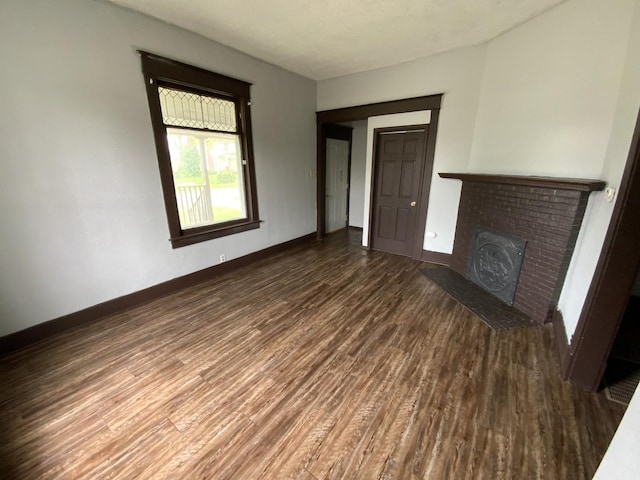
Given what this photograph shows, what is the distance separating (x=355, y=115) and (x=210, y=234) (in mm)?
3060

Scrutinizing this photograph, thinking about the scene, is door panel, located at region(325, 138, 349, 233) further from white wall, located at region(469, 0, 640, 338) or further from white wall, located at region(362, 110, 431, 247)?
white wall, located at region(469, 0, 640, 338)

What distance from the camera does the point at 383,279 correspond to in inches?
142

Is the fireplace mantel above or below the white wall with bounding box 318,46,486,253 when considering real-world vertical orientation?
below

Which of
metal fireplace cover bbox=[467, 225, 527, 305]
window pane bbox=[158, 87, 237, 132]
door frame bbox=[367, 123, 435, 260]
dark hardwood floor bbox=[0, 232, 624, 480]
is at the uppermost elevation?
window pane bbox=[158, 87, 237, 132]

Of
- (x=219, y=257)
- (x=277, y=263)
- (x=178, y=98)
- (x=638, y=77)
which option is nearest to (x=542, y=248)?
(x=638, y=77)

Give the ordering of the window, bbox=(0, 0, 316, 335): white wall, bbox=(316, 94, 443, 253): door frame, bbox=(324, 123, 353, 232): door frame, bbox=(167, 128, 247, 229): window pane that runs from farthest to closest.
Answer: bbox=(324, 123, 353, 232): door frame < bbox=(316, 94, 443, 253): door frame < bbox=(167, 128, 247, 229): window pane < the window < bbox=(0, 0, 316, 335): white wall

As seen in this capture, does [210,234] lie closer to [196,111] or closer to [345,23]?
[196,111]

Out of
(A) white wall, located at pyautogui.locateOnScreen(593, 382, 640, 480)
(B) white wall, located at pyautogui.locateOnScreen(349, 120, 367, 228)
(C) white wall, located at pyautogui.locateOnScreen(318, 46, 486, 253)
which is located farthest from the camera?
(B) white wall, located at pyautogui.locateOnScreen(349, 120, 367, 228)

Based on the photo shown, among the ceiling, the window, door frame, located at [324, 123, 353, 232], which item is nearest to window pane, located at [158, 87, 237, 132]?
the window

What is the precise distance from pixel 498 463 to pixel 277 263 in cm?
334

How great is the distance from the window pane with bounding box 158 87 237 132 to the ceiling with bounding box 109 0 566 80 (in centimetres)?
68

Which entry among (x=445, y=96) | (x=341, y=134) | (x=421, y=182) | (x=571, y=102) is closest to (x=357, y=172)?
(x=341, y=134)

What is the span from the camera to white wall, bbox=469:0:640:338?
2.08 metres

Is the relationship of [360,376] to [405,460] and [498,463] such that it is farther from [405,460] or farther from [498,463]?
[498,463]
